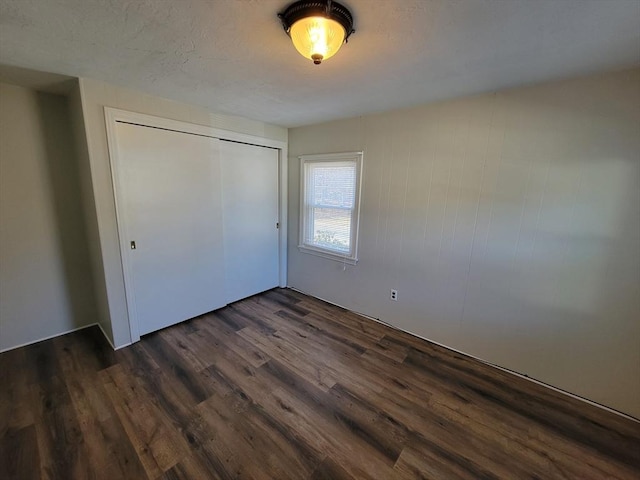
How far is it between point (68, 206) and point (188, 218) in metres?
1.08

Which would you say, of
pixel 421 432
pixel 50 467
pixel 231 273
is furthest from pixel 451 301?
pixel 50 467

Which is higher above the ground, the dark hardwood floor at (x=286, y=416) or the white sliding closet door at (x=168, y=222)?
the white sliding closet door at (x=168, y=222)

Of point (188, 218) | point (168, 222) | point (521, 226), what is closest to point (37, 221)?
point (168, 222)

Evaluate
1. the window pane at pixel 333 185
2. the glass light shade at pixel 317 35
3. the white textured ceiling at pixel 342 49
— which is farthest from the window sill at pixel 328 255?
the glass light shade at pixel 317 35

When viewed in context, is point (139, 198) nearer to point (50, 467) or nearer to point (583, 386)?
point (50, 467)

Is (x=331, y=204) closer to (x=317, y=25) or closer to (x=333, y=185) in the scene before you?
(x=333, y=185)

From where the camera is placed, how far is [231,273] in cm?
334

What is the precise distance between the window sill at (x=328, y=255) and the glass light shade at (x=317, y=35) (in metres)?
2.22

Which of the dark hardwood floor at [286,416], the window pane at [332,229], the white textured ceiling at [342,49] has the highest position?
the white textured ceiling at [342,49]

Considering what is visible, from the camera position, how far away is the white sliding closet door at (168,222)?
2.35 metres

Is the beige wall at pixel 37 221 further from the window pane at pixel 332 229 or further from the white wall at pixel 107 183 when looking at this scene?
the window pane at pixel 332 229

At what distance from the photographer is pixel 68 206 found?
2.54 m

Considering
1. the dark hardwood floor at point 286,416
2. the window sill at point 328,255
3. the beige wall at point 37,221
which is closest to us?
the dark hardwood floor at point 286,416

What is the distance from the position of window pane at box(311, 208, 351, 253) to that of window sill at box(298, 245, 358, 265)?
74 millimetres
